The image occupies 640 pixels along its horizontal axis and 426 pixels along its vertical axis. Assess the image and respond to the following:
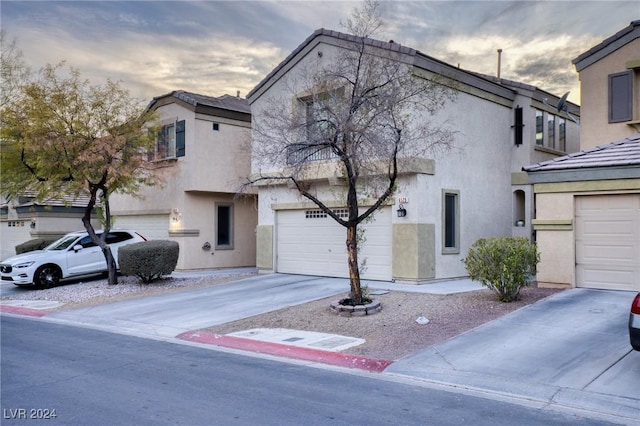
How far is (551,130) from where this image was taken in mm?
20547

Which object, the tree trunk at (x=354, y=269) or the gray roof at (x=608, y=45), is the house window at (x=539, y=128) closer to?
the gray roof at (x=608, y=45)

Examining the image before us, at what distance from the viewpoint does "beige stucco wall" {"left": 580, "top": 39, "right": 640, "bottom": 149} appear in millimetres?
15945

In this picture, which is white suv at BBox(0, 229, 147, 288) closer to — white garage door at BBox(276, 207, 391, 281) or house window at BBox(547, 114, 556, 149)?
white garage door at BBox(276, 207, 391, 281)

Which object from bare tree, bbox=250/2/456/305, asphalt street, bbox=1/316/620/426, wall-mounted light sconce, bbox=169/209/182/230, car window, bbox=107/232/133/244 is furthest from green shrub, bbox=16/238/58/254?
asphalt street, bbox=1/316/620/426

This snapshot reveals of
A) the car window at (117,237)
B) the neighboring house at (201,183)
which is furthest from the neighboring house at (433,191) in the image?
the car window at (117,237)

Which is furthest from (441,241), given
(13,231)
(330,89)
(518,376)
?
(13,231)

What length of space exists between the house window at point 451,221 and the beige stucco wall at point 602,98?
4.19 meters

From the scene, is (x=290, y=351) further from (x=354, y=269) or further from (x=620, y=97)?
(x=620, y=97)

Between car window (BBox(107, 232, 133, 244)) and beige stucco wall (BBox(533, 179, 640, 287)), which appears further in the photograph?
car window (BBox(107, 232, 133, 244))

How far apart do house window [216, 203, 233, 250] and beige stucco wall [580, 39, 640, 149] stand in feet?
43.0

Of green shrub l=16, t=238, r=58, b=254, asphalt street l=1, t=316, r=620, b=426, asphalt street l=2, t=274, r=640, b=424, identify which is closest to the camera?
asphalt street l=1, t=316, r=620, b=426

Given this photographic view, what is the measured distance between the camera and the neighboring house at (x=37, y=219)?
2606 cm

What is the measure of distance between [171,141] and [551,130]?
14246 millimetres
